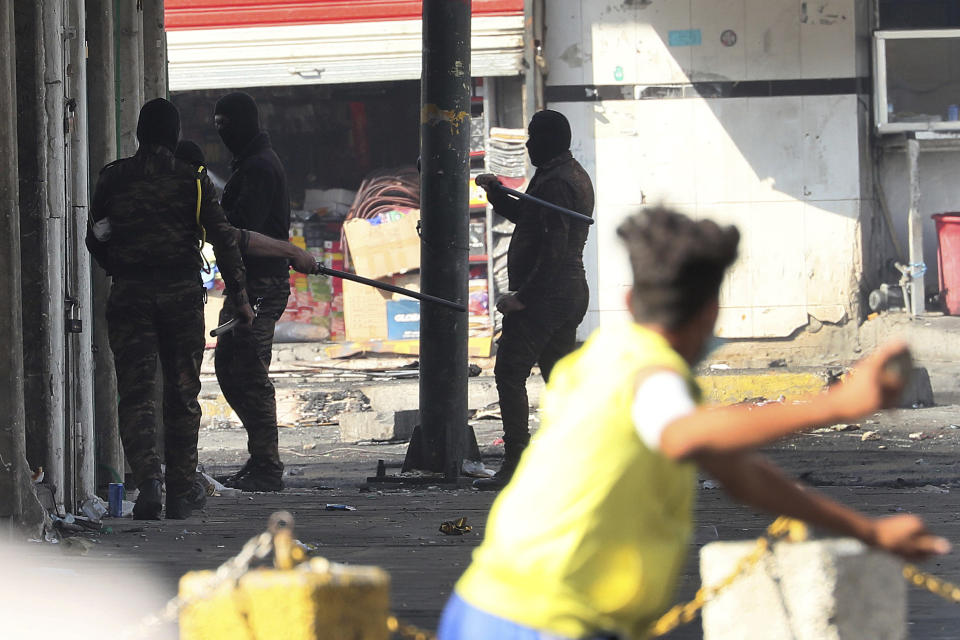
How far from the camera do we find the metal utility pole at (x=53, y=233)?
21.4ft

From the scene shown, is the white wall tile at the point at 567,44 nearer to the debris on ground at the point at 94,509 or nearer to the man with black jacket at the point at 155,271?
the man with black jacket at the point at 155,271

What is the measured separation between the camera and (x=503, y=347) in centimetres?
848

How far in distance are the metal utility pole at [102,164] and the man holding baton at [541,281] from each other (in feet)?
7.06

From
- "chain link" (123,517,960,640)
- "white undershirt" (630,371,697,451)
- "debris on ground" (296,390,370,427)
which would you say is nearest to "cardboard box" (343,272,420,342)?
"debris on ground" (296,390,370,427)

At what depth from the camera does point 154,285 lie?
21.9 feet

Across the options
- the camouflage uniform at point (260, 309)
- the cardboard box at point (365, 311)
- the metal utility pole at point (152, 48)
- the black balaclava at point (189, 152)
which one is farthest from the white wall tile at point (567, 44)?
the black balaclava at point (189, 152)

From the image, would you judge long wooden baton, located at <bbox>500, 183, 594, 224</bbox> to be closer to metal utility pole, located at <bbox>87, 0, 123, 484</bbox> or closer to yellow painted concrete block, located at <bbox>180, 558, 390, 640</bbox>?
metal utility pole, located at <bbox>87, 0, 123, 484</bbox>

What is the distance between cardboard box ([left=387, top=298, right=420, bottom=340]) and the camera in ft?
48.8

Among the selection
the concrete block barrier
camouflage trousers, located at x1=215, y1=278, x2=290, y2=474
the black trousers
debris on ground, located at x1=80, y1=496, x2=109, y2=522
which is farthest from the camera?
the black trousers

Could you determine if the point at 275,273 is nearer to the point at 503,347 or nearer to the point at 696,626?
the point at 503,347

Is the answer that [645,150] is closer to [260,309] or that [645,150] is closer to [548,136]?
[548,136]

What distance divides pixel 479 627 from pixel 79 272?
18.0 feet

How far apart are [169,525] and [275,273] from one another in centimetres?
195

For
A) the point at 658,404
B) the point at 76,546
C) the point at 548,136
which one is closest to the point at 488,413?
the point at 548,136
